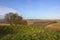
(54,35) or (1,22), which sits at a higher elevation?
(1,22)

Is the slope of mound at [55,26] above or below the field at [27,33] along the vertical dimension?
above

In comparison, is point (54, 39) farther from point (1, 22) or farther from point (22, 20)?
point (1, 22)

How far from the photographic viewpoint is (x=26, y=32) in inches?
135

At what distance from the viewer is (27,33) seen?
10.9 ft

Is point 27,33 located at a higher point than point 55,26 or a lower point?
lower

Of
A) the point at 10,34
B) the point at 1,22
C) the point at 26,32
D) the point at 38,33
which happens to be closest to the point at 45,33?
the point at 38,33

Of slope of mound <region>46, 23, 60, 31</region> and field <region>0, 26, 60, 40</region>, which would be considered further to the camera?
slope of mound <region>46, 23, 60, 31</region>

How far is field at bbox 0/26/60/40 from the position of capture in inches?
127

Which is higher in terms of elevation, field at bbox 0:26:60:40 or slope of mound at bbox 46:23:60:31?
slope of mound at bbox 46:23:60:31

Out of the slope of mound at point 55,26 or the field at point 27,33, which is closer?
the field at point 27,33

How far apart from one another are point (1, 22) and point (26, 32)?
561mm

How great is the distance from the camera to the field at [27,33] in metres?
3.22

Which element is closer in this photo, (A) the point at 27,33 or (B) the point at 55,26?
(A) the point at 27,33

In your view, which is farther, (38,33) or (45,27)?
(45,27)
